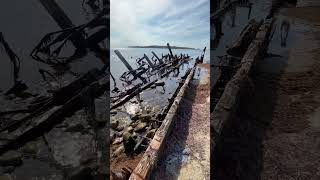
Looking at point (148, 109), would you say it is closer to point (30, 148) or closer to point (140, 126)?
point (140, 126)

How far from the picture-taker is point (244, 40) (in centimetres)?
628

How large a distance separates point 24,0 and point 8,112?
1740mm

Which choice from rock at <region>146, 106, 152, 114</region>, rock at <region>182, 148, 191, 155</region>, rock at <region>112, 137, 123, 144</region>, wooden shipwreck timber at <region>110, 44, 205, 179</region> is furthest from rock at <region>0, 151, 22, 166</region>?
rock at <region>146, 106, 152, 114</region>

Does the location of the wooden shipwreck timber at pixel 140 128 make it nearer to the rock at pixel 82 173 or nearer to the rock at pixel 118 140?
the rock at pixel 118 140

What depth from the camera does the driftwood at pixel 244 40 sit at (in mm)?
5966

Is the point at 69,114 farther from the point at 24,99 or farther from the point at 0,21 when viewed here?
the point at 0,21

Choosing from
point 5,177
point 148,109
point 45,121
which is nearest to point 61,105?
point 45,121

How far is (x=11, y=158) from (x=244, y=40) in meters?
4.80

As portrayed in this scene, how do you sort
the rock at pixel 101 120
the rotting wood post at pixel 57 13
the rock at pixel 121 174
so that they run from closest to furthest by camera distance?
the rock at pixel 121 174 < the rotting wood post at pixel 57 13 < the rock at pixel 101 120

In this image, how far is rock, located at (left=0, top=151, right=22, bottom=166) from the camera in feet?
14.3

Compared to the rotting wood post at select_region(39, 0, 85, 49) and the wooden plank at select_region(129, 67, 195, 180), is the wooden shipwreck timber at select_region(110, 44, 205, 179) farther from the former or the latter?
the rotting wood post at select_region(39, 0, 85, 49)

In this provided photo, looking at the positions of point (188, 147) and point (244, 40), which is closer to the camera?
point (188, 147)

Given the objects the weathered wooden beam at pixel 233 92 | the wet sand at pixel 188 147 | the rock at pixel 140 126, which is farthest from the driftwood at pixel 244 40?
the rock at pixel 140 126

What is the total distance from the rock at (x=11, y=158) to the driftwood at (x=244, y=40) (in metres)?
4.02
